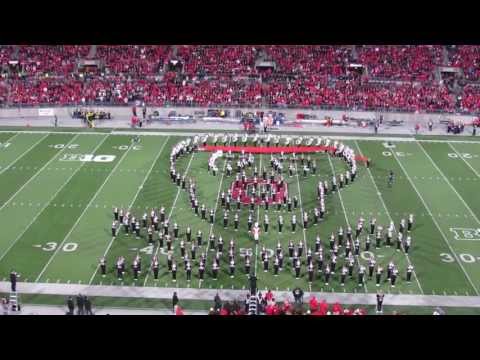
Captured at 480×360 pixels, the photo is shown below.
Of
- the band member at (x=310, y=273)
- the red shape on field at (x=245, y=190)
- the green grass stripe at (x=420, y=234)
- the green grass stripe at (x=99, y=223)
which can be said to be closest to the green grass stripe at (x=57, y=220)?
the green grass stripe at (x=99, y=223)

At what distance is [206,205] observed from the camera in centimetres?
1769

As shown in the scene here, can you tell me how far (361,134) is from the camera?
2562 cm

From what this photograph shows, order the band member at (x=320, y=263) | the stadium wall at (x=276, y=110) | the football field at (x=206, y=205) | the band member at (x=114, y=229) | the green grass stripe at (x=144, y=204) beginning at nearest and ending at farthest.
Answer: the football field at (x=206, y=205), the band member at (x=320, y=263), the green grass stripe at (x=144, y=204), the band member at (x=114, y=229), the stadium wall at (x=276, y=110)

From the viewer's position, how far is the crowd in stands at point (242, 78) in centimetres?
2888

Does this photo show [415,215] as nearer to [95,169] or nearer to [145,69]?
[95,169]

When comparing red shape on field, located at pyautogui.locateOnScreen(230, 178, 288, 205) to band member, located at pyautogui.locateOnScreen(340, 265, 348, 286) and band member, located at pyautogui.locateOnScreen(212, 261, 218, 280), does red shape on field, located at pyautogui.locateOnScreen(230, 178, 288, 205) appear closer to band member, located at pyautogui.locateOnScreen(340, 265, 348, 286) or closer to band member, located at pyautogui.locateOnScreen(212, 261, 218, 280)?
band member, located at pyautogui.locateOnScreen(212, 261, 218, 280)

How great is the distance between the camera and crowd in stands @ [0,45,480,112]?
28875 millimetres

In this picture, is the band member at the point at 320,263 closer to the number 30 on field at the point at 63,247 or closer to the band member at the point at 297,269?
the band member at the point at 297,269

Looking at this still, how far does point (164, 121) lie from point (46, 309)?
51.3ft

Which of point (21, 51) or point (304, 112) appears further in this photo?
point (21, 51)

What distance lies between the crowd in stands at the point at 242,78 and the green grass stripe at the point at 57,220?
887 cm

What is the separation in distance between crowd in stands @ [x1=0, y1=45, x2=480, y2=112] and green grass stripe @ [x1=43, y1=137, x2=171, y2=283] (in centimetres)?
761

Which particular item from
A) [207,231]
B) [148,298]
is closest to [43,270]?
[148,298]

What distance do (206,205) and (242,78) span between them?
573 inches
